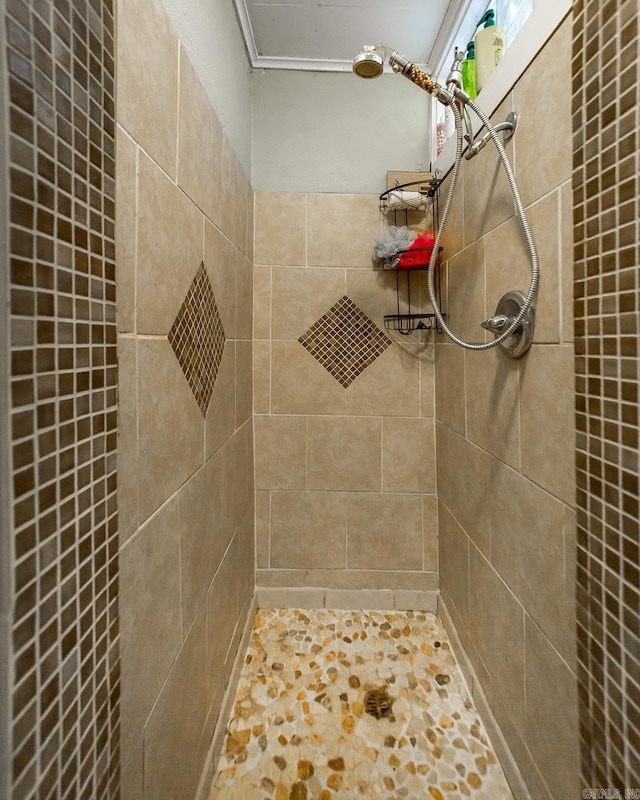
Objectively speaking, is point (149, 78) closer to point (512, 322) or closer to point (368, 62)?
point (368, 62)

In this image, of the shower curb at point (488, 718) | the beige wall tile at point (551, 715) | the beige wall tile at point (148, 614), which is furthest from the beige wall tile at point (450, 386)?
the beige wall tile at point (148, 614)

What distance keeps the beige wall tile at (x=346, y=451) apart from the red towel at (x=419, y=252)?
2.18 ft

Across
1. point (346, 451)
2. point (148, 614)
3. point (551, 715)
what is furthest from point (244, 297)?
point (551, 715)

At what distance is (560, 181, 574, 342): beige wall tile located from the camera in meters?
0.73

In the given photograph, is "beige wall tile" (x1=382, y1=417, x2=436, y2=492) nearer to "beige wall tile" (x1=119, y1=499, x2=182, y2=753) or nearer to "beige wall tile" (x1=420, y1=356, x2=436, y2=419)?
"beige wall tile" (x1=420, y1=356, x2=436, y2=419)

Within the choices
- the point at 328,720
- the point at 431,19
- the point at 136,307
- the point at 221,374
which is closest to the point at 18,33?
the point at 136,307

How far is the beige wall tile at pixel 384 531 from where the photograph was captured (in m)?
1.63

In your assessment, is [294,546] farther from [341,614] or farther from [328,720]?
[328,720]

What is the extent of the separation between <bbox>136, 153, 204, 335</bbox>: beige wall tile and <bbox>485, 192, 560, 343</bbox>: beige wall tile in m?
0.79

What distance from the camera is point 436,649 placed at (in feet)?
4.59

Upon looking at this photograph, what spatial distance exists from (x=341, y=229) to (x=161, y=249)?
1075mm

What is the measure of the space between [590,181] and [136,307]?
820 mm

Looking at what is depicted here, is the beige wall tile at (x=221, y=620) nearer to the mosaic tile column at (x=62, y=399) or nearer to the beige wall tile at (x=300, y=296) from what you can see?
the mosaic tile column at (x=62, y=399)

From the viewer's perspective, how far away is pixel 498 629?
41.0 inches
